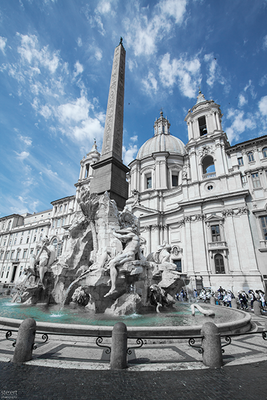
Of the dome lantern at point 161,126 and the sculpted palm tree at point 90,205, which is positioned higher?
the dome lantern at point 161,126

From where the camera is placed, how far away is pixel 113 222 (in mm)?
9266

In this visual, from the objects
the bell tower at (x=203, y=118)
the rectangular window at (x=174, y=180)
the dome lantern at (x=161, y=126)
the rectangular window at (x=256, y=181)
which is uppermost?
the dome lantern at (x=161, y=126)

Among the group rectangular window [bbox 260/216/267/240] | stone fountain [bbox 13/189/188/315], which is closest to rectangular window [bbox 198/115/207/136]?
rectangular window [bbox 260/216/267/240]

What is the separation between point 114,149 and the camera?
463 inches

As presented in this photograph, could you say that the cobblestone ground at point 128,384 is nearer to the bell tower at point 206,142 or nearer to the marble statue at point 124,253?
the marble statue at point 124,253

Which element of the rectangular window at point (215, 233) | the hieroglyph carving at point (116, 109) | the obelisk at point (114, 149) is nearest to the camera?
the obelisk at point (114, 149)

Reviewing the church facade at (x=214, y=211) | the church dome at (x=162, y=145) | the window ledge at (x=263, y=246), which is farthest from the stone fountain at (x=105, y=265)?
the church dome at (x=162, y=145)

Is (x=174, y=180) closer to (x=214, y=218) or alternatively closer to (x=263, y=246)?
(x=214, y=218)

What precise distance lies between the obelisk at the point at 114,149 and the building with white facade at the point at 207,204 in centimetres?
1176

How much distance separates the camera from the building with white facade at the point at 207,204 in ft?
79.9

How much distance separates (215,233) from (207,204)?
4123 mm

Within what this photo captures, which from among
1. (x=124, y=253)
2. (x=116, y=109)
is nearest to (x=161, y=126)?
(x=116, y=109)

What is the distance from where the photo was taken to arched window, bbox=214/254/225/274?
25.3 m

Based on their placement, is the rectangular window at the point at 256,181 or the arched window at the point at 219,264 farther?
the rectangular window at the point at 256,181
